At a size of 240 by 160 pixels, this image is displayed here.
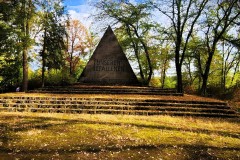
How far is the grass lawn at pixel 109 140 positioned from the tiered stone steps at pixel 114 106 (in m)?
2.74

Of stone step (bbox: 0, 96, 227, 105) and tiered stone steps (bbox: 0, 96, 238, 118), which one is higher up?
stone step (bbox: 0, 96, 227, 105)

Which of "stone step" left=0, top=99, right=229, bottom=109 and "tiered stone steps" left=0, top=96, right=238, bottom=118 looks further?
"stone step" left=0, top=99, right=229, bottom=109

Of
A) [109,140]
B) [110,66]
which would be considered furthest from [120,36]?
[109,140]

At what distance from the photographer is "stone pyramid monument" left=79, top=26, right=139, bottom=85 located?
27.4 m

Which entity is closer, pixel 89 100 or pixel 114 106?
pixel 114 106

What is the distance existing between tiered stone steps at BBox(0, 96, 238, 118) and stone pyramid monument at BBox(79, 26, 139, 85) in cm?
1213

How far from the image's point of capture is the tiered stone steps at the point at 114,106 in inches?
546

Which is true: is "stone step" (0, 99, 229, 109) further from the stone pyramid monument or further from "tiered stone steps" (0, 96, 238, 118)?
the stone pyramid monument

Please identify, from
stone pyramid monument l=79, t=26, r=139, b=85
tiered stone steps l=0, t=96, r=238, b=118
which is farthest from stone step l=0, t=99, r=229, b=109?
stone pyramid monument l=79, t=26, r=139, b=85

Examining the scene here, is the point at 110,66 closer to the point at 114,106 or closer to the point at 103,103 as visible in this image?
the point at 103,103

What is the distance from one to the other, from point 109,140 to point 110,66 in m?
19.8

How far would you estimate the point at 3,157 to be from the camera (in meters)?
6.05

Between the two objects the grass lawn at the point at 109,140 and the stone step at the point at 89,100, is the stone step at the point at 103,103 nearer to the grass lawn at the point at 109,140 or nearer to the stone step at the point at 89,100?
the stone step at the point at 89,100

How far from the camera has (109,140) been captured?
26.1 ft
